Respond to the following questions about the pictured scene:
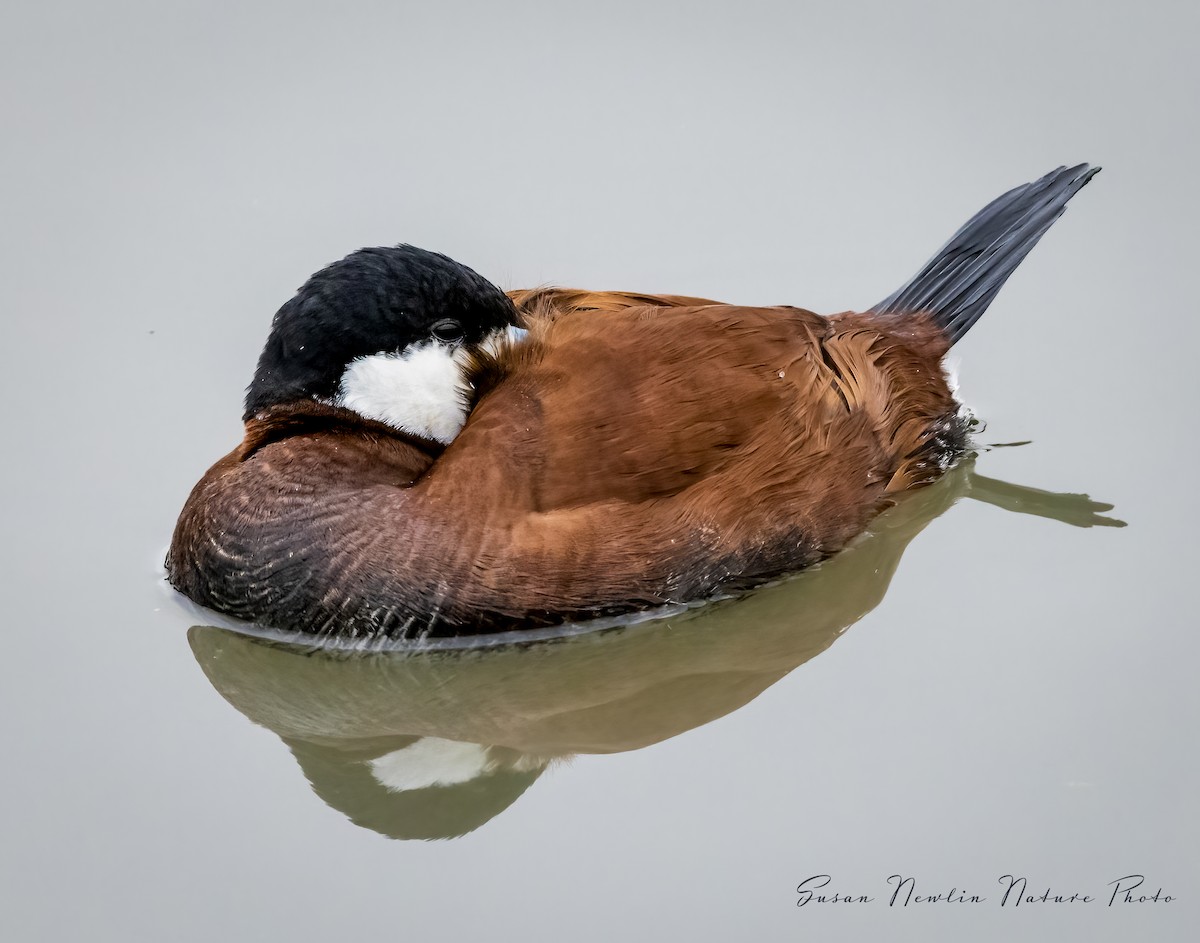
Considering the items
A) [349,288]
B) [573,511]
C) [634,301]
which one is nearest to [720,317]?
[634,301]

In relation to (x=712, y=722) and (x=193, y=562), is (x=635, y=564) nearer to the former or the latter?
(x=712, y=722)

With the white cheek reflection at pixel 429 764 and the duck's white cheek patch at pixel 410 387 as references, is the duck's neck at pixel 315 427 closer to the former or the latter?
the duck's white cheek patch at pixel 410 387

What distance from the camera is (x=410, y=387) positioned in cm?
550

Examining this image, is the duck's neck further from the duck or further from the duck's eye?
the duck's eye

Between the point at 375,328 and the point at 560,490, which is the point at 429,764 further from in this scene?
the point at 375,328

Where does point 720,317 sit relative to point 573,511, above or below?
above

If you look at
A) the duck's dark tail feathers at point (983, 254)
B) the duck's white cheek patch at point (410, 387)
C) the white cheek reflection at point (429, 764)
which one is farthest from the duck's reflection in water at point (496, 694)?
the duck's dark tail feathers at point (983, 254)

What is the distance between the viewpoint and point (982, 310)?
6.37 metres

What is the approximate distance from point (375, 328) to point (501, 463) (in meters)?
0.56

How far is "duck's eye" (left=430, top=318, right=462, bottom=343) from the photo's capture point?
17.9 ft

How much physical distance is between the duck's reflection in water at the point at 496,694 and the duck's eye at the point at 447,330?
0.97m

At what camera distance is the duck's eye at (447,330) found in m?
5.46

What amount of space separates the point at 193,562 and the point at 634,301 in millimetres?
1640

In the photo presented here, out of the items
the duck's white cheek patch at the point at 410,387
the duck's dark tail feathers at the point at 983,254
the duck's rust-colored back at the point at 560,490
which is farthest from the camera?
the duck's dark tail feathers at the point at 983,254
